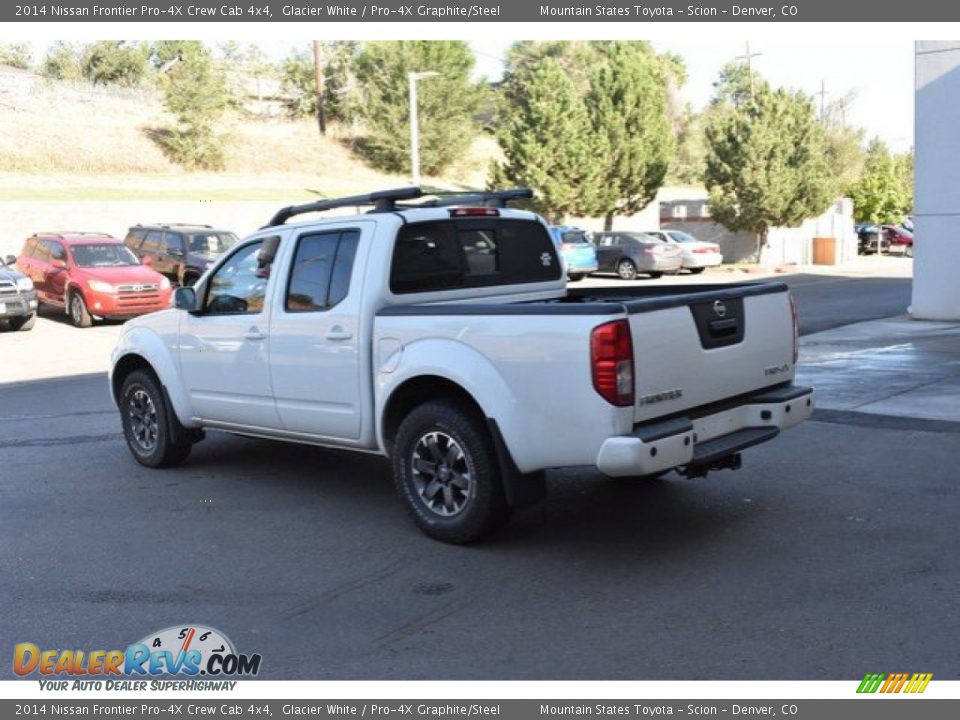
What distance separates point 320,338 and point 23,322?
15.0 meters

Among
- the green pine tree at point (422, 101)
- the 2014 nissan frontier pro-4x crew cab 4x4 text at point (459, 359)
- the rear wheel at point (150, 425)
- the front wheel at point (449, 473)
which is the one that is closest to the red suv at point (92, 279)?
the rear wheel at point (150, 425)

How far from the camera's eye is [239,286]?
290 inches

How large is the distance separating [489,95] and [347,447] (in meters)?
56.1

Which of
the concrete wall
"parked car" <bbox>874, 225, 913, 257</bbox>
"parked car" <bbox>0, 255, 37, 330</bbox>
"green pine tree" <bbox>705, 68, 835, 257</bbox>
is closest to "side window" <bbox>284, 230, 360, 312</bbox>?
the concrete wall

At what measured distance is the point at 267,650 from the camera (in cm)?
457

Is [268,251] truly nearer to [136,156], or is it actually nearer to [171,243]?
[171,243]

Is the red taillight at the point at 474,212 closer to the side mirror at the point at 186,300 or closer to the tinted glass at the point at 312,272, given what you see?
the tinted glass at the point at 312,272

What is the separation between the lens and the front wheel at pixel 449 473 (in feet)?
18.8

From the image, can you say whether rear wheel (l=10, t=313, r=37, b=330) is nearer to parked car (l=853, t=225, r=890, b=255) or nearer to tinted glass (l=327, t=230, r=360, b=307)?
tinted glass (l=327, t=230, r=360, b=307)

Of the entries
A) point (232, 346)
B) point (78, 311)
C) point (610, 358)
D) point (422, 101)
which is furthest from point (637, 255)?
point (610, 358)

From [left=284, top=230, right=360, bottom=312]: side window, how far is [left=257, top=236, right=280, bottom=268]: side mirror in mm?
250

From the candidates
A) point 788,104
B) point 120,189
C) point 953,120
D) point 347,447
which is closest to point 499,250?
point 347,447

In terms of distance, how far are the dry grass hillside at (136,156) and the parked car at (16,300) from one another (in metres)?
20.5

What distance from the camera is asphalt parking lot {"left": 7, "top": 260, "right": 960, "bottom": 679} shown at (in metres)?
4.46
